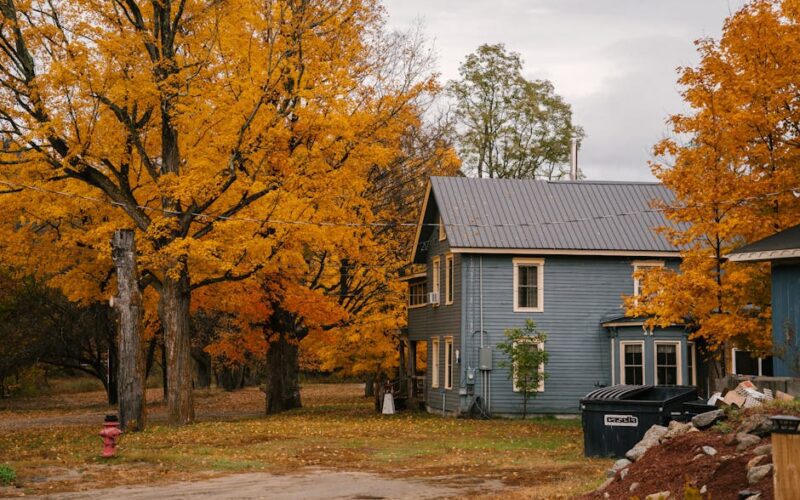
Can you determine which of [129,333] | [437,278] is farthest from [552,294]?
[129,333]

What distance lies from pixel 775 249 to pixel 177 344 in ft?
54.3

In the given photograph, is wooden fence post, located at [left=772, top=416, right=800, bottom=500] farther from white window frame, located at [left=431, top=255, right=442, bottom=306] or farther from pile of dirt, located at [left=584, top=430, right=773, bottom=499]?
white window frame, located at [left=431, top=255, right=442, bottom=306]

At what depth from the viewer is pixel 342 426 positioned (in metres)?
29.3

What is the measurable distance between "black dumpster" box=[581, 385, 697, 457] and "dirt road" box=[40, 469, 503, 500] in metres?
4.09

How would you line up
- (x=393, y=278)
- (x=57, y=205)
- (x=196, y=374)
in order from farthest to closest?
1. (x=196, y=374)
2. (x=393, y=278)
3. (x=57, y=205)

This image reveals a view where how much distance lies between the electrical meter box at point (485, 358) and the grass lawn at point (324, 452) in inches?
85.4

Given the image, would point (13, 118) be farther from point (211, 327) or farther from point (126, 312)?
point (211, 327)

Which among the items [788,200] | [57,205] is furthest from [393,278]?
[788,200]

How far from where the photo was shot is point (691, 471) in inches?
477

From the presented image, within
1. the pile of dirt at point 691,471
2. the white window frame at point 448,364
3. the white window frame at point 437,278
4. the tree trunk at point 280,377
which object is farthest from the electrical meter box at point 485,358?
the pile of dirt at point 691,471

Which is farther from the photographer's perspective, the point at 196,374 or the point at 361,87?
the point at 196,374

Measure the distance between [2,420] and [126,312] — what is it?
15.9 meters

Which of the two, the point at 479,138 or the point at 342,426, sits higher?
the point at 479,138

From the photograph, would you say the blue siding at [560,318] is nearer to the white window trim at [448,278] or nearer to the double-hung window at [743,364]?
the white window trim at [448,278]
